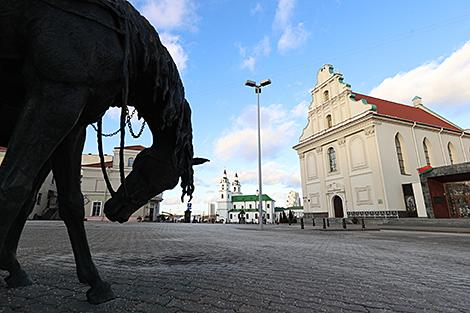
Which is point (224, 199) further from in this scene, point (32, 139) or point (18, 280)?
point (32, 139)

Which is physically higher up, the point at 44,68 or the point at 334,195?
the point at 334,195

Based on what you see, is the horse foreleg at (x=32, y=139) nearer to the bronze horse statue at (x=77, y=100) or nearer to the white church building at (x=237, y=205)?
the bronze horse statue at (x=77, y=100)

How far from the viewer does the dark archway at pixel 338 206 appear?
2945 centimetres

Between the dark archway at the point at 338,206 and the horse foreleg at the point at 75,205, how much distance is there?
101ft

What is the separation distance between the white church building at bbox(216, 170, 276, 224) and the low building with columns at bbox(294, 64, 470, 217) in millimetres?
61521

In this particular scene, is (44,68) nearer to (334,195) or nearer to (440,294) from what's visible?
(440,294)

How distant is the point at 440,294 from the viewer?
2186 millimetres

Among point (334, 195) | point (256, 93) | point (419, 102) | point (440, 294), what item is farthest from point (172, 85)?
point (419, 102)

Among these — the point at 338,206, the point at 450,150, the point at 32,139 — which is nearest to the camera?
the point at 32,139

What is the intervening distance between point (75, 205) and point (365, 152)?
1160 inches

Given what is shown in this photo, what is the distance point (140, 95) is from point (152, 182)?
641 millimetres

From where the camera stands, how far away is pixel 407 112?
114ft

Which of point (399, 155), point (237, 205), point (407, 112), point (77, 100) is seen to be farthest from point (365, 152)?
point (237, 205)

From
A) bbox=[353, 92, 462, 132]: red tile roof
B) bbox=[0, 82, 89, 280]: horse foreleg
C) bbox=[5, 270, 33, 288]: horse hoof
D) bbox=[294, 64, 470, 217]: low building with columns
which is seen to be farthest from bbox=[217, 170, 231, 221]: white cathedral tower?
bbox=[0, 82, 89, 280]: horse foreleg
